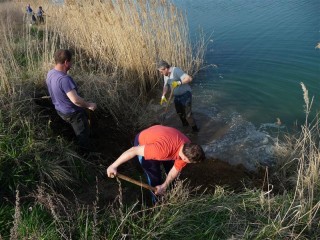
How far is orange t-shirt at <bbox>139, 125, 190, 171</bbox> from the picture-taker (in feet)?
10.8

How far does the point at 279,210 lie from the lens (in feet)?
10.4

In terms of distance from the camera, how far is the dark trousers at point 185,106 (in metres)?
5.43

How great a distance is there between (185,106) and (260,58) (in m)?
4.29

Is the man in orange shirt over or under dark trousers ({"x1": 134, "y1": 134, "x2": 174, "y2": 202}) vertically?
over

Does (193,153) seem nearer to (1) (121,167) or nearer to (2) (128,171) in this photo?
(2) (128,171)

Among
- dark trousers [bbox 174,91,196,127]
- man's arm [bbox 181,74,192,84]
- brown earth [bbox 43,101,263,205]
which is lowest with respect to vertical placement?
brown earth [bbox 43,101,263,205]

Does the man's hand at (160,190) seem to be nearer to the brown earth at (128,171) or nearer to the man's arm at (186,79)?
the brown earth at (128,171)

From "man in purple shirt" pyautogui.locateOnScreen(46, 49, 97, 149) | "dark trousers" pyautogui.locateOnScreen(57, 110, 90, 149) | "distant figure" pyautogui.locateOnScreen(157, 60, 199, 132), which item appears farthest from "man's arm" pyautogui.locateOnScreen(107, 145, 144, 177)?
"distant figure" pyautogui.locateOnScreen(157, 60, 199, 132)

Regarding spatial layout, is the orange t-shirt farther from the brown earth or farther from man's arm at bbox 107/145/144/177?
the brown earth

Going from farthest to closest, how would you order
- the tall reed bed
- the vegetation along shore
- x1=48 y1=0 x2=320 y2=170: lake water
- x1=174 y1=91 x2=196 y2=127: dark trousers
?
the tall reed bed, x1=48 y1=0 x2=320 y2=170: lake water, x1=174 y1=91 x2=196 y2=127: dark trousers, the vegetation along shore

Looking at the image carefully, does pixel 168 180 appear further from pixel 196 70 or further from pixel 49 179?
pixel 196 70

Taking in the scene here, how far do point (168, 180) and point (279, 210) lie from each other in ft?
3.70

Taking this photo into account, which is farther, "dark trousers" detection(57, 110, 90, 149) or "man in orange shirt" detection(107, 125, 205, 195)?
"dark trousers" detection(57, 110, 90, 149)

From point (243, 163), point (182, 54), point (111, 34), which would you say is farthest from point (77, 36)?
point (243, 163)
